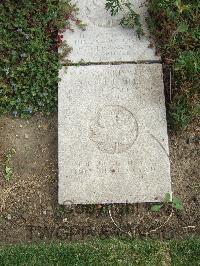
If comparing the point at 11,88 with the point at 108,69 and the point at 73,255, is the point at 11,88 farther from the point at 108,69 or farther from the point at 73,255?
the point at 73,255

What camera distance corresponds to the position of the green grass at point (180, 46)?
4477 millimetres

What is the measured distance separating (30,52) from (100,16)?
2.26 ft

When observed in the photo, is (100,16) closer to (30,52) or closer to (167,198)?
(30,52)

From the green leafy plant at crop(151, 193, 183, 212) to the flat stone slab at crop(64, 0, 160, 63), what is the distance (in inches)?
46.6

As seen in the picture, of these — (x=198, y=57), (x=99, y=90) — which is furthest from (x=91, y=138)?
(x=198, y=57)

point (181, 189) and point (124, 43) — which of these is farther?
point (124, 43)

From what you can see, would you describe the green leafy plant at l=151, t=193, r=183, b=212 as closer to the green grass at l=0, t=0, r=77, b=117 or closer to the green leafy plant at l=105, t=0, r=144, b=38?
the green grass at l=0, t=0, r=77, b=117

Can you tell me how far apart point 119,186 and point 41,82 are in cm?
108

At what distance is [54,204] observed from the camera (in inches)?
171

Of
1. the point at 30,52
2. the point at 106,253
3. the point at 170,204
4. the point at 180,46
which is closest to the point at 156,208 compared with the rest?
the point at 170,204

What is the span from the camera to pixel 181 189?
4.43 m

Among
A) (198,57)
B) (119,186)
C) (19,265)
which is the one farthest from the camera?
(198,57)

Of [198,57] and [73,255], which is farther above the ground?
[198,57]

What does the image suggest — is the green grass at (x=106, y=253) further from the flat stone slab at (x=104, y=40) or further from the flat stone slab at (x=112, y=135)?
the flat stone slab at (x=104, y=40)
